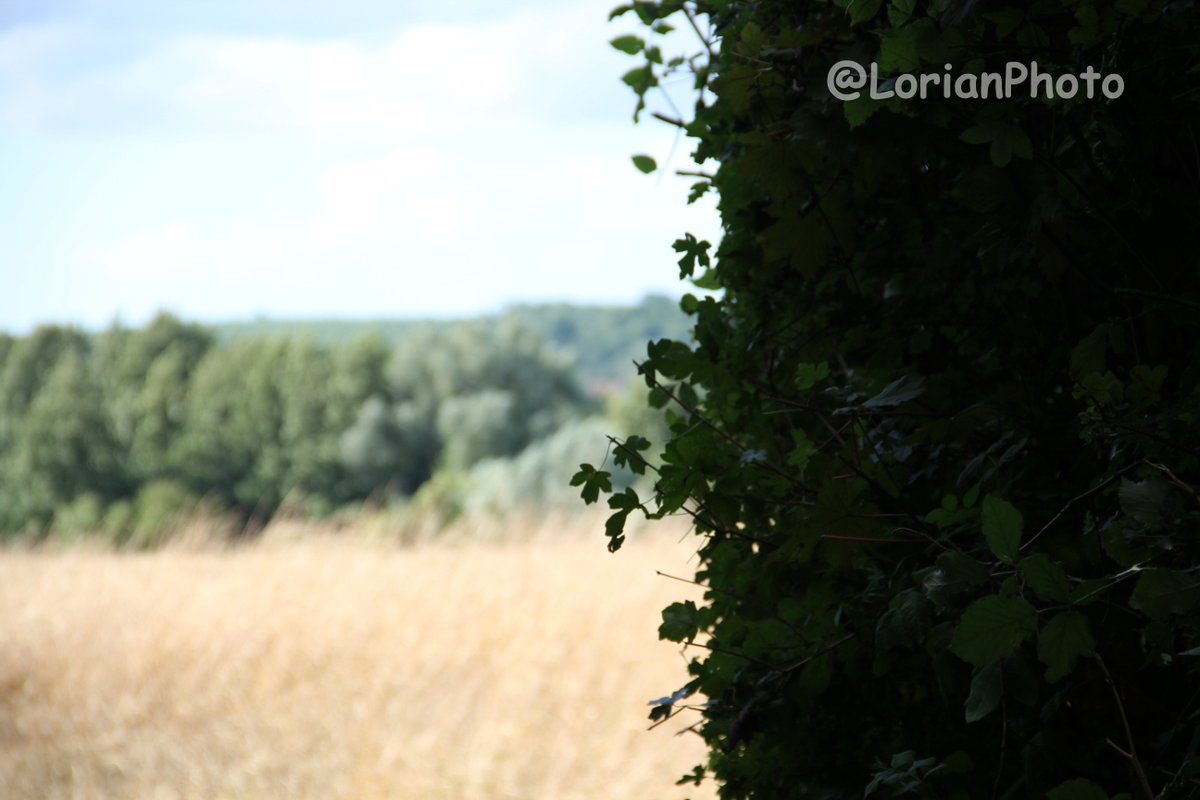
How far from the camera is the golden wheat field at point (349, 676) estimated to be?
3902mm

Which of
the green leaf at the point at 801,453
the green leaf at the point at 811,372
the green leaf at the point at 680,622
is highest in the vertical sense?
the green leaf at the point at 811,372

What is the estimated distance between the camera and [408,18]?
130 feet

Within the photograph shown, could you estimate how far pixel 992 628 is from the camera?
0.62 meters

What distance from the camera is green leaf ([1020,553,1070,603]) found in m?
0.61

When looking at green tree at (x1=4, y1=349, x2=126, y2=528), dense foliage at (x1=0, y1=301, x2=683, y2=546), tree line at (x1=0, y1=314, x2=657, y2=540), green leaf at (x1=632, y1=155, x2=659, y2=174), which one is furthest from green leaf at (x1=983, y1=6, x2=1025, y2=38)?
green tree at (x1=4, y1=349, x2=126, y2=528)

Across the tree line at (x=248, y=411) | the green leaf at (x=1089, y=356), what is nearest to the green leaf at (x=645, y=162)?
the green leaf at (x=1089, y=356)

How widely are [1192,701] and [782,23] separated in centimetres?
68

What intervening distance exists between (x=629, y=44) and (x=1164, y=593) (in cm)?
96

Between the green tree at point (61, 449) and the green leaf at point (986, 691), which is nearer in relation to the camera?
the green leaf at point (986, 691)

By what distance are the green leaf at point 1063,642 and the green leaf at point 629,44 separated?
0.93 m

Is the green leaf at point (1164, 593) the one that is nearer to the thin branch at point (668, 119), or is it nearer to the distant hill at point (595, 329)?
the thin branch at point (668, 119)

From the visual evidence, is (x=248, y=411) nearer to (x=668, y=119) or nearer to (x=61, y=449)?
(x=61, y=449)

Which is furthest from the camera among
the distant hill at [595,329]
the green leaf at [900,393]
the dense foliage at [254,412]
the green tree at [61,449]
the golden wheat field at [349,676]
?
the distant hill at [595,329]

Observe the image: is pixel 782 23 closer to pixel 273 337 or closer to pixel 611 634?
pixel 611 634
